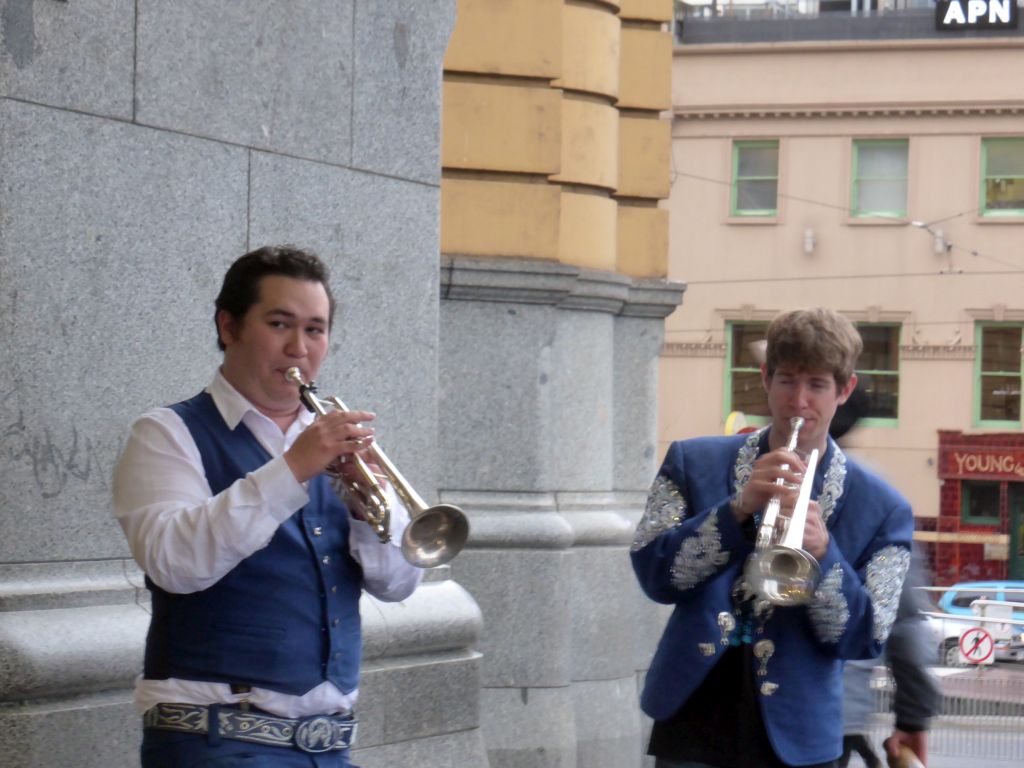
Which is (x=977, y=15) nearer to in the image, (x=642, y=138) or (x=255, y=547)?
Result: (x=642, y=138)

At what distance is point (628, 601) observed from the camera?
32.2ft

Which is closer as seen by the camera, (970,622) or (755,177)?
(970,622)

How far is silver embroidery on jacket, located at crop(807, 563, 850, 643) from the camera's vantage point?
159 inches

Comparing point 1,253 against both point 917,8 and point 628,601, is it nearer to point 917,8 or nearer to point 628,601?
point 628,601

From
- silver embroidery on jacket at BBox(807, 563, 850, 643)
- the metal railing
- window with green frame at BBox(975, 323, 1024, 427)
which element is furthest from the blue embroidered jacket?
window with green frame at BBox(975, 323, 1024, 427)

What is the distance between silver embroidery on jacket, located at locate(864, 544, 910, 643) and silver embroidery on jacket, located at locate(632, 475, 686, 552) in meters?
0.44

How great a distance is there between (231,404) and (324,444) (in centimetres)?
33

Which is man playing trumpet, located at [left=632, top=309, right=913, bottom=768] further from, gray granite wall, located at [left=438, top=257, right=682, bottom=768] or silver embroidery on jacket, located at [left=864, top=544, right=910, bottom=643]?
gray granite wall, located at [left=438, top=257, right=682, bottom=768]

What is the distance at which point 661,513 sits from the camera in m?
4.29

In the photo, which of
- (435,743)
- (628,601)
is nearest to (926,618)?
(435,743)

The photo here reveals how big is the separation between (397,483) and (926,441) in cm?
3041

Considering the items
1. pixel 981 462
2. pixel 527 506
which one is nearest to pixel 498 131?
pixel 527 506

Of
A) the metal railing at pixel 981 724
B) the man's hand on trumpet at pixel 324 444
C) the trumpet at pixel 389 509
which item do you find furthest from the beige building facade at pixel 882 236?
the man's hand on trumpet at pixel 324 444

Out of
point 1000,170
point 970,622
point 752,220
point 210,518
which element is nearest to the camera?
point 210,518
